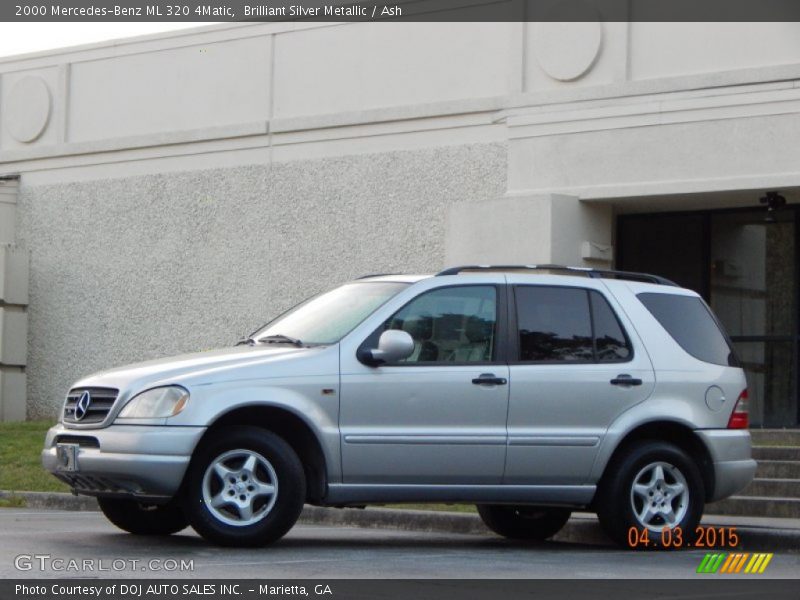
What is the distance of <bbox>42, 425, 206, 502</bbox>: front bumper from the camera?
29.4 ft

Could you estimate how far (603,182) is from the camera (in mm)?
18078

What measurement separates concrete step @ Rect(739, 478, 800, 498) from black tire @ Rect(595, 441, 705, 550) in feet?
9.50

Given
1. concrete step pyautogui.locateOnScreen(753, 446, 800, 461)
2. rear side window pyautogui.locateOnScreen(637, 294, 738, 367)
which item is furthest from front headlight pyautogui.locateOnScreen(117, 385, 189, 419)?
concrete step pyautogui.locateOnScreen(753, 446, 800, 461)

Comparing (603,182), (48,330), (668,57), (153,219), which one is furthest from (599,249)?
(48,330)

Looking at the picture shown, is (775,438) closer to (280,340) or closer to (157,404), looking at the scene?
(280,340)

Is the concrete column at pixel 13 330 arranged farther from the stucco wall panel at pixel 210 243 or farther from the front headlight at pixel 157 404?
the front headlight at pixel 157 404

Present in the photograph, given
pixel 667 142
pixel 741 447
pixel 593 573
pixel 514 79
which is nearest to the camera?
pixel 593 573

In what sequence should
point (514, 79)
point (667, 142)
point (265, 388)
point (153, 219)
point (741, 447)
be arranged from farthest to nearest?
point (153, 219) < point (514, 79) < point (667, 142) < point (741, 447) < point (265, 388)

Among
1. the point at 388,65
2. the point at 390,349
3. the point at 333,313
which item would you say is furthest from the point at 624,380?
the point at 388,65

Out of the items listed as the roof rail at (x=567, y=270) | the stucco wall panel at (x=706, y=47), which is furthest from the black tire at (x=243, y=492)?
the stucco wall panel at (x=706, y=47)

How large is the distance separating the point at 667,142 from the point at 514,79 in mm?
2436

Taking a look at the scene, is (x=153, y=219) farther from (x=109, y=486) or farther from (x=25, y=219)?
(x=109, y=486)

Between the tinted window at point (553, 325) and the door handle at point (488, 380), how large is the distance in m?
0.27

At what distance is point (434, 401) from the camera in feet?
31.5
